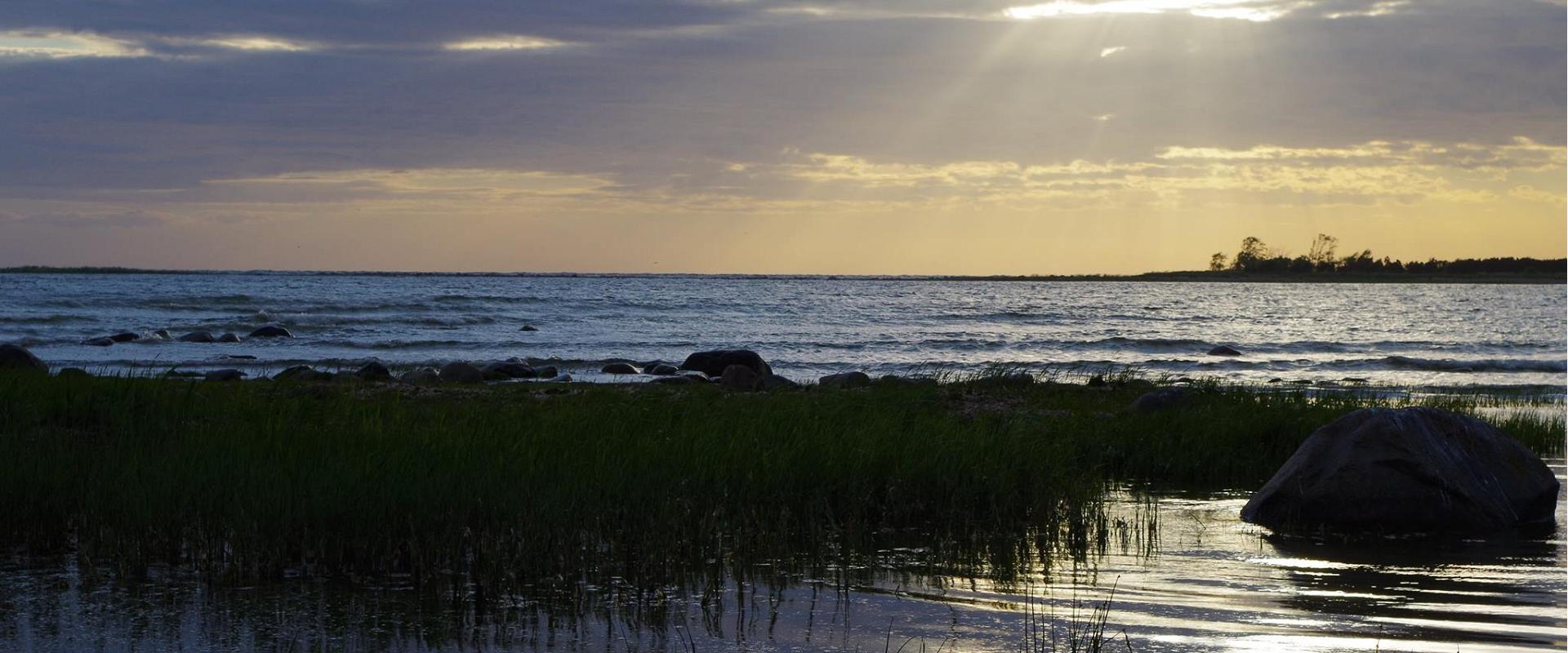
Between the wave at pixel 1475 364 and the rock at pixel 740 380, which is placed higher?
the rock at pixel 740 380

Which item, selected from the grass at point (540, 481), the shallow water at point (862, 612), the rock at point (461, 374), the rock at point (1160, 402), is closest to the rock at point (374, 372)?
the rock at point (461, 374)

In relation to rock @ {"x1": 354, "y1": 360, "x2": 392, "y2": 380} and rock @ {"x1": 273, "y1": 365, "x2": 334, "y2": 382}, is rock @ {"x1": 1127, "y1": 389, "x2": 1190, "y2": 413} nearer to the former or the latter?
rock @ {"x1": 273, "y1": 365, "x2": 334, "y2": 382}

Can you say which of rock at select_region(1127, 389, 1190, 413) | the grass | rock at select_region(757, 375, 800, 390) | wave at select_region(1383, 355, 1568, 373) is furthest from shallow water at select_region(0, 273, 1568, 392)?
Answer: the grass

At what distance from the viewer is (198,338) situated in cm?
4078

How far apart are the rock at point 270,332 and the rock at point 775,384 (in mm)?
24335

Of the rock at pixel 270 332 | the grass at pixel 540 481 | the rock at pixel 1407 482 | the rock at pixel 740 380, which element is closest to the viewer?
the grass at pixel 540 481

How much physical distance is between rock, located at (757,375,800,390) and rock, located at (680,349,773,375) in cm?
414

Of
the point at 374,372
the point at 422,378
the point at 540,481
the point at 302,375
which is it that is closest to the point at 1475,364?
the point at 422,378

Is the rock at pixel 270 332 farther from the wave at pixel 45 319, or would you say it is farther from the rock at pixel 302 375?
the rock at pixel 302 375

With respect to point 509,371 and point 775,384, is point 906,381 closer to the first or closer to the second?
point 775,384

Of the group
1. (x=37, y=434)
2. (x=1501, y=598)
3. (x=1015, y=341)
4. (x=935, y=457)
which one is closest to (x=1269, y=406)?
(x=935, y=457)

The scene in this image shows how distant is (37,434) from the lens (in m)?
10.5

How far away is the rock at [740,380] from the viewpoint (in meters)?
23.7

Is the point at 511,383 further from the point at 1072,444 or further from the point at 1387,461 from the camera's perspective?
the point at 1387,461
